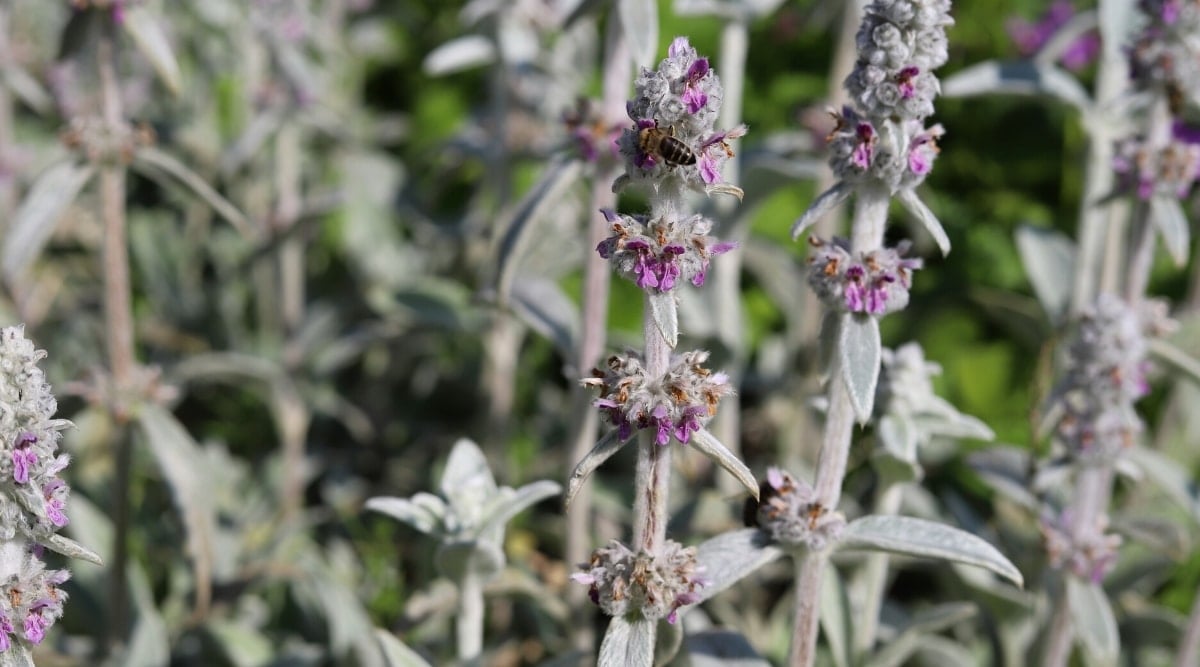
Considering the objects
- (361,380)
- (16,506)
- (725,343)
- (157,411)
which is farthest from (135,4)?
(361,380)

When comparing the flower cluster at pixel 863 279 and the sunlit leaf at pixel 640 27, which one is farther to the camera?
the sunlit leaf at pixel 640 27

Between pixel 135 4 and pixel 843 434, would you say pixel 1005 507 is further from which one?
pixel 135 4

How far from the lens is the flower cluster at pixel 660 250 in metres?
2.49

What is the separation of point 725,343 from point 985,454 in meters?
1.14

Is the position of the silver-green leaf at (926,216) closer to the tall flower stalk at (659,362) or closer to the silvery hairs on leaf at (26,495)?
the tall flower stalk at (659,362)

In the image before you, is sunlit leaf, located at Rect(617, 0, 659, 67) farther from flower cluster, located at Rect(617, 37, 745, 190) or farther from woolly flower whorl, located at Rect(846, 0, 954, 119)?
flower cluster, located at Rect(617, 37, 745, 190)

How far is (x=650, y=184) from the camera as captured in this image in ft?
8.26

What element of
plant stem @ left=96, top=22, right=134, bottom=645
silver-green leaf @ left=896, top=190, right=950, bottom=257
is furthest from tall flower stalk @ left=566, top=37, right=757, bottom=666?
plant stem @ left=96, top=22, right=134, bottom=645

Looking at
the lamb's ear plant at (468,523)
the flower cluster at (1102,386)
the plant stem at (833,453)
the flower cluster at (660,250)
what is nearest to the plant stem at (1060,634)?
the flower cluster at (1102,386)

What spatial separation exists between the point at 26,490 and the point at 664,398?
134 cm

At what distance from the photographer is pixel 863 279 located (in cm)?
280

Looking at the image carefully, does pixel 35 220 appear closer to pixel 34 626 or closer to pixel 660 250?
pixel 34 626

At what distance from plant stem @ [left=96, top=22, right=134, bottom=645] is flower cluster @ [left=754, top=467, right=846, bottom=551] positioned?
2.36 metres

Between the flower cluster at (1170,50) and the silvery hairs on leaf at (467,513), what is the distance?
2379 mm
